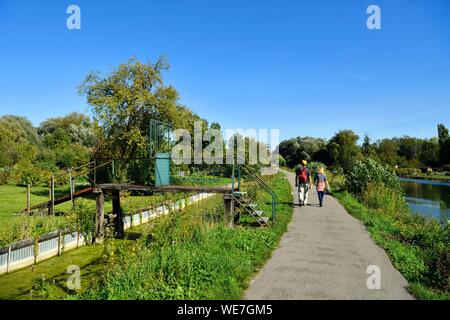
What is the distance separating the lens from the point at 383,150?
65.8 metres

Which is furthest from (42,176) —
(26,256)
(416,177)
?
(416,177)

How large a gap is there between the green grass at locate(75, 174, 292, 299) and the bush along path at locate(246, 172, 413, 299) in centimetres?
41

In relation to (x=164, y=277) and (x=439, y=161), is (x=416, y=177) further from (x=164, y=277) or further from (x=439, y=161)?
(x=164, y=277)

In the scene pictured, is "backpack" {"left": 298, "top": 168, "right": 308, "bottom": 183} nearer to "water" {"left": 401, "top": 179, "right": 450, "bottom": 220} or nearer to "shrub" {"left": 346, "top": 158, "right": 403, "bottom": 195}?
"water" {"left": 401, "top": 179, "right": 450, "bottom": 220}

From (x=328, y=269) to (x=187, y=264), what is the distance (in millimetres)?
2969

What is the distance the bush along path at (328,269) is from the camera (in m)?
5.56

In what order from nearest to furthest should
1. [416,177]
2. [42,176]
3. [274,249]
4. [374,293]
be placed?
[374,293], [274,249], [42,176], [416,177]

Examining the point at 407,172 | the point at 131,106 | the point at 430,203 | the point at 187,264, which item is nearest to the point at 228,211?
the point at 187,264

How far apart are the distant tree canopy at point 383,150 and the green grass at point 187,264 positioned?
3747cm

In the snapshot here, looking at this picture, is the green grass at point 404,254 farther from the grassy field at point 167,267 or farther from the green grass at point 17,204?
the green grass at point 17,204

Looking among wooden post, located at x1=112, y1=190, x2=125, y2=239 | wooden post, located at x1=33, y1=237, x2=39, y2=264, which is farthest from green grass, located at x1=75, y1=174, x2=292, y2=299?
wooden post, located at x1=112, y1=190, x2=125, y2=239

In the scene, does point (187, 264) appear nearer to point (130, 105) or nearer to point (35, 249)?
point (35, 249)

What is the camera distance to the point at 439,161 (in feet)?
216
